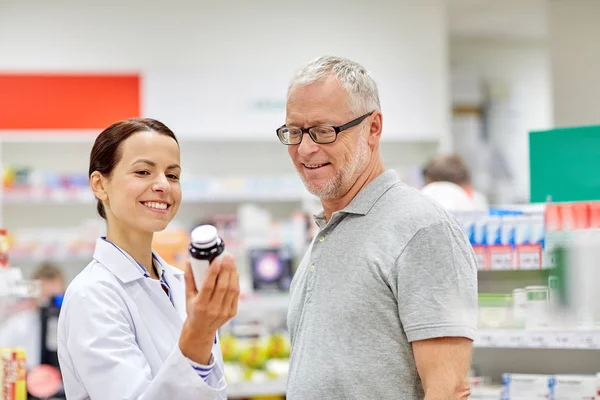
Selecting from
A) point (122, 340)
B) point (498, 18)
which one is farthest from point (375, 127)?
point (498, 18)

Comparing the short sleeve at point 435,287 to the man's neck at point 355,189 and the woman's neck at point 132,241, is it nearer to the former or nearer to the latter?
the man's neck at point 355,189

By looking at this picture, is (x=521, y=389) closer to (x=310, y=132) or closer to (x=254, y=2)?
(x=310, y=132)

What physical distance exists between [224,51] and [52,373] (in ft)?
16.2

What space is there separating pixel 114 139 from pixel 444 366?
1.00 m

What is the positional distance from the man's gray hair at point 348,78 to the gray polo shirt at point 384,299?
242mm

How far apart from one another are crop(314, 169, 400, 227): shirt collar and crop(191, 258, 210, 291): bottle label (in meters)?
0.61

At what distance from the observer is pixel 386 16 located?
27.1 feet

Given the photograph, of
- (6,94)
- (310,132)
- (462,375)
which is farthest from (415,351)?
(6,94)

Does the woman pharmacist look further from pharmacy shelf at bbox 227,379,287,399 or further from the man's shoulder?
pharmacy shelf at bbox 227,379,287,399

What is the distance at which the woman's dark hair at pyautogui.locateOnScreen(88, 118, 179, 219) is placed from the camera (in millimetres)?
2125

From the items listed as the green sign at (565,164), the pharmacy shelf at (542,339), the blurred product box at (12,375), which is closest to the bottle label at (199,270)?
the blurred product box at (12,375)

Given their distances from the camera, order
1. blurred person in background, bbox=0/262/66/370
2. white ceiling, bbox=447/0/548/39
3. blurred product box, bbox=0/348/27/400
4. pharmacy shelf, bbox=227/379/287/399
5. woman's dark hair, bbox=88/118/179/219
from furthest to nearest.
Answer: white ceiling, bbox=447/0/548/39, pharmacy shelf, bbox=227/379/287/399, blurred person in background, bbox=0/262/66/370, blurred product box, bbox=0/348/27/400, woman's dark hair, bbox=88/118/179/219

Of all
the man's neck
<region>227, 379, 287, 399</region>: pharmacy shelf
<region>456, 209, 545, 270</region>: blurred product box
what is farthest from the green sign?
<region>227, 379, 287, 399</region>: pharmacy shelf

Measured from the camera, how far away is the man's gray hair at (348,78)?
2150 mm
